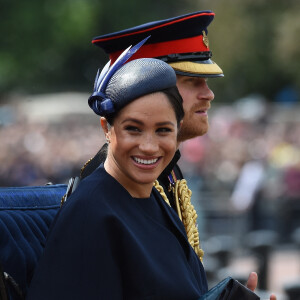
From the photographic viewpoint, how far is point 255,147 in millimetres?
20078

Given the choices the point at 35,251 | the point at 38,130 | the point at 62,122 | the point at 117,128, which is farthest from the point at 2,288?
the point at 62,122

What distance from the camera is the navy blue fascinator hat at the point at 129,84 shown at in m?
3.33

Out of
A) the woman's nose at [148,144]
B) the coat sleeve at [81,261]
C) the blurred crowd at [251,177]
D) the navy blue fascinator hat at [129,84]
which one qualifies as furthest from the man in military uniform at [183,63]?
the blurred crowd at [251,177]

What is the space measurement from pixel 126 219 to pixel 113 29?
4651 cm

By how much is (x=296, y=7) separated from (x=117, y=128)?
1339 inches

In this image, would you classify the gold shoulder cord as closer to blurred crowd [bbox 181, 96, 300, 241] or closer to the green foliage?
blurred crowd [bbox 181, 96, 300, 241]

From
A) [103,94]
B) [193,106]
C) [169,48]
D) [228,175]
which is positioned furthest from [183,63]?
[228,175]

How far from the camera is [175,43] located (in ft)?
15.0

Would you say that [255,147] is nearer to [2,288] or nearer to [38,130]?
[38,130]

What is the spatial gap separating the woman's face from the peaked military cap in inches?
39.8

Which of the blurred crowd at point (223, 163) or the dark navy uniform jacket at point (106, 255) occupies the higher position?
the dark navy uniform jacket at point (106, 255)

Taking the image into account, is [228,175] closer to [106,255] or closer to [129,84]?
[129,84]

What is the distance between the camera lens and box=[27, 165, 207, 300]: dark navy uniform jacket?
315 centimetres

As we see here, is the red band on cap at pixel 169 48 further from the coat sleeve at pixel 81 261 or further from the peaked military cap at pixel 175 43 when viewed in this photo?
the coat sleeve at pixel 81 261
